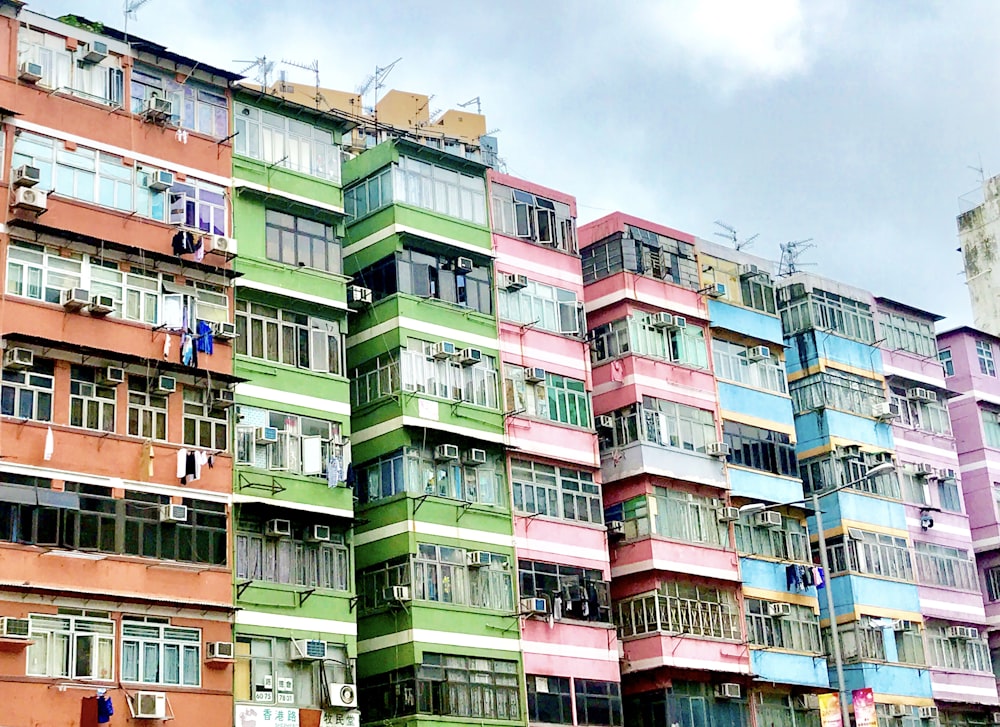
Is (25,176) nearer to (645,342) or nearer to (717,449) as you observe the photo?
(645,342)

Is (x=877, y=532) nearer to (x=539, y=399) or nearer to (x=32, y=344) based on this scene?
(x=539, y=399)

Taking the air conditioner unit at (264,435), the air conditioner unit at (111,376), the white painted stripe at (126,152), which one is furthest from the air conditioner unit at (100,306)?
the air conditioner unit at (264,435)

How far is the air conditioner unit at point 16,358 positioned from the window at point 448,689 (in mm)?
11195

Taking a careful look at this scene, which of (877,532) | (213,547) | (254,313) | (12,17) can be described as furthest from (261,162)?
(877,532)

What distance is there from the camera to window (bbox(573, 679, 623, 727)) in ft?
127

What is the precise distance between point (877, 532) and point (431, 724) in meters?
18.4

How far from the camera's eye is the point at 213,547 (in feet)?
108

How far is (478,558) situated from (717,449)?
9.33 meters

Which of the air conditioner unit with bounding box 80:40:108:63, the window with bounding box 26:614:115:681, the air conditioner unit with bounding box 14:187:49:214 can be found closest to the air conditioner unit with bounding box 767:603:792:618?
the window with bounding box 26:614:115:681

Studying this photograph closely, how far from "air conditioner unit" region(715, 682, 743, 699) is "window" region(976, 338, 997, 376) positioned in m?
19.2

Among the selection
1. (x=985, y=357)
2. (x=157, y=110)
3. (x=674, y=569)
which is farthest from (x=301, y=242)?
(x=985, y=357)

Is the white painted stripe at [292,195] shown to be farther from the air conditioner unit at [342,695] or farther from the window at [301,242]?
the air conditioner unit at [342,695]

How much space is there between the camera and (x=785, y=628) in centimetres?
4434

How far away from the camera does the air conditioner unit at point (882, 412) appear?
49.9 meters
